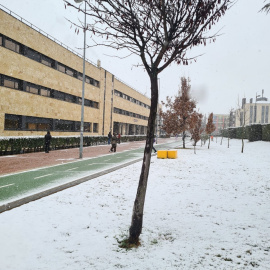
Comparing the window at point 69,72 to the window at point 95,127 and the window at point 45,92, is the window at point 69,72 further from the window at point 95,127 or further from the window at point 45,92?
the window at point 95,127

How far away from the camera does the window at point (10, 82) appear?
2050 cm

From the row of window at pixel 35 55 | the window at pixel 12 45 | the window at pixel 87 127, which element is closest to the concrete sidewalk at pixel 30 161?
the window at pixel 12 45

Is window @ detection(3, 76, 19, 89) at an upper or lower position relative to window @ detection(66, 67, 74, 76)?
lower

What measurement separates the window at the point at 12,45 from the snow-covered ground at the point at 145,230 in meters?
18.1

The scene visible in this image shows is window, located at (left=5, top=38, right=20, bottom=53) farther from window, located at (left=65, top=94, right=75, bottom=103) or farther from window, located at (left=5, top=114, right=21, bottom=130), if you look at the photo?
window, located at (left=65, top=94, right=75, bottom=103)

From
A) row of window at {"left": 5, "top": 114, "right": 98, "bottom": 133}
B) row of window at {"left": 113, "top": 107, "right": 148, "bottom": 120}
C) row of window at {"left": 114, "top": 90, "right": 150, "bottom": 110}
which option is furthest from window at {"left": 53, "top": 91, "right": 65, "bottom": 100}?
row of window at {"left": 114, "top": 90, "right": 150, "bottom": 110}

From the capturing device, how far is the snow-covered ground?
364cm

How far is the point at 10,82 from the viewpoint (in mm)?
21109

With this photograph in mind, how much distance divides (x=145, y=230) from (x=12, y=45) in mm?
21802

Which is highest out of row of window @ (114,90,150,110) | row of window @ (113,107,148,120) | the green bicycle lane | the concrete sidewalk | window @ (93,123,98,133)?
row of window @ (114,90,150,110)

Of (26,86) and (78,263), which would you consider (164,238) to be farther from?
(26,86)

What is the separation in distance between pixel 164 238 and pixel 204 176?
6467 millimetres

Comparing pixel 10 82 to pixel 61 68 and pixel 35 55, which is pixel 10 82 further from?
pixel 61 68

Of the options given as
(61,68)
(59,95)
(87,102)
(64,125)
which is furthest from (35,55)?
(87,102)
